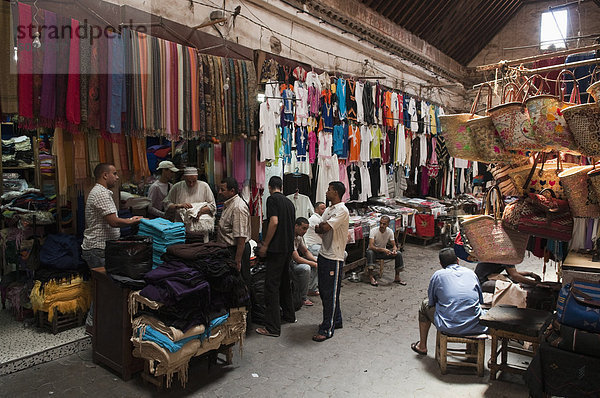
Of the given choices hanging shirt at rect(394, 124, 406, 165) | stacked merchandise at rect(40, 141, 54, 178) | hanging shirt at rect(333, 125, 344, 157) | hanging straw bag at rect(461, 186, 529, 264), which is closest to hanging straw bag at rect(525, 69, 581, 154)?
hanging straw bag at rect(461, 186, 529, 264)

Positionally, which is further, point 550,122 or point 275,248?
point 275,248

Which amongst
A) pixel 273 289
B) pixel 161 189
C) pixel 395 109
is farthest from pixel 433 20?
pixel 273 289

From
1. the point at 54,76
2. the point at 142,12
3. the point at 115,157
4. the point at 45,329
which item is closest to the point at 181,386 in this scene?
the point at 45,329

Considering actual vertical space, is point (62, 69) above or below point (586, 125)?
above

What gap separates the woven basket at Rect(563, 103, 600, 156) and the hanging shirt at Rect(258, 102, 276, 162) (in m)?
4.57

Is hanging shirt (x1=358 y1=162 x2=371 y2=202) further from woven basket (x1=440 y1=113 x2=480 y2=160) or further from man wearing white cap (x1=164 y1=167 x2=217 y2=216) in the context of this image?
woven basket (x1=440 y1=113 x2=480 y2=160)

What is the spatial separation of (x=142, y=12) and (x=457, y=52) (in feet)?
38.6

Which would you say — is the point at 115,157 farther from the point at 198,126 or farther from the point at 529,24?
the point at 529,24

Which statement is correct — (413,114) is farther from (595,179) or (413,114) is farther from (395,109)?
(595,179)

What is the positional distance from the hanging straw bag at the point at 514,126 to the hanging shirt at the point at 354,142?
654cm

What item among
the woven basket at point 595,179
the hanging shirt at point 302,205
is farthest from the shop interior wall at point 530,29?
the woven basket at point 595,179

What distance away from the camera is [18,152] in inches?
261

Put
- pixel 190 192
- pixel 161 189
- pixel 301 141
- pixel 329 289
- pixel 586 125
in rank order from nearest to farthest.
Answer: pixel 586 125 → pixel 329 289 → pixel 190 192 → pixel 161 189 → pixel 301 141

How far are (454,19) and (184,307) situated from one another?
39.1 feet
